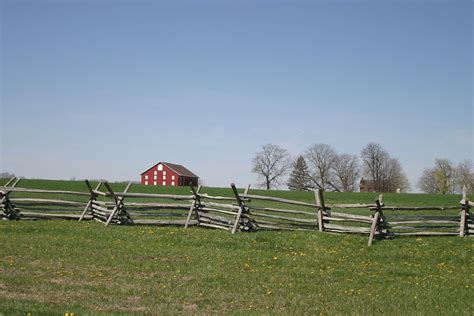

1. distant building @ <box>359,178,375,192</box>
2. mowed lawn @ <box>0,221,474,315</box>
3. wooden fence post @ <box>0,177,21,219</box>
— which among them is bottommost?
mowed lawn @ <box>0,221,474,315</box>

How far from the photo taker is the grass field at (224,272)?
8.22 m

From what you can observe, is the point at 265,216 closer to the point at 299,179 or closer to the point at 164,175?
the point at 299,179

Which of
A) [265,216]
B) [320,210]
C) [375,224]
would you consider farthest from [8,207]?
[375,224]

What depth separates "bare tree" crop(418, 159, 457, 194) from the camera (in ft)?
300

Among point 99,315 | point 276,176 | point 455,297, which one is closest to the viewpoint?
point 99,315

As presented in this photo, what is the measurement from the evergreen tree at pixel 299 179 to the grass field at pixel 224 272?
74647 mm

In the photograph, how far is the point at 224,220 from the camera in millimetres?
18172

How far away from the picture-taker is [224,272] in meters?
11.1

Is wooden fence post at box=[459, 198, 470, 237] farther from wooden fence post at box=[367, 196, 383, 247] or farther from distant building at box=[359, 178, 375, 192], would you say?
distant building at box=[359, 178, 375, 192]

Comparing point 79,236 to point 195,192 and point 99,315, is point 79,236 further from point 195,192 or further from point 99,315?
point 99,315

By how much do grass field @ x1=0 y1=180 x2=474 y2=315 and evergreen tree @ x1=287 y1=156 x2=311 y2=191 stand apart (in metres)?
74.6

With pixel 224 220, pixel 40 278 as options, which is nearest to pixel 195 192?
pixel 224 220

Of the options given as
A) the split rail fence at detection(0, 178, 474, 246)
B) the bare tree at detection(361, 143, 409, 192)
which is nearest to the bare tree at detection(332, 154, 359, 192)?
the bare tree at detection(361, 143, 409, 192)

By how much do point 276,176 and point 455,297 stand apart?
95.4 m
